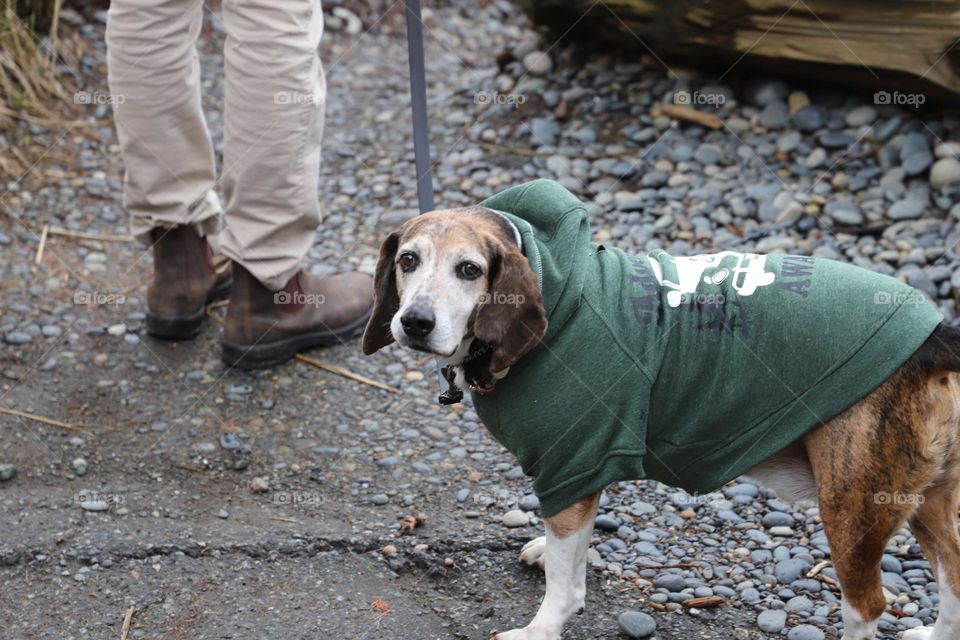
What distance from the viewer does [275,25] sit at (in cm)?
399

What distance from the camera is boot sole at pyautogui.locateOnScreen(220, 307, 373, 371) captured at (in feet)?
14.9

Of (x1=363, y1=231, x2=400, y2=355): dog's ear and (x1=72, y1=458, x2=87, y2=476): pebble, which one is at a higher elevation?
(x1=363, y1=231, x2=400, y2=355): dog's ear

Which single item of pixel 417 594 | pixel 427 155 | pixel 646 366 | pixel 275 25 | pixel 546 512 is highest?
pixel 275 25

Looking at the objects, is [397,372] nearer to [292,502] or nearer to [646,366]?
[292,502]

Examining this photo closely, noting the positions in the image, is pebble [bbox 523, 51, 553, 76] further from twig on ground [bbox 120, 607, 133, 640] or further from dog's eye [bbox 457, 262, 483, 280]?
twig on ground [bbox 120, 607, 133, 640]

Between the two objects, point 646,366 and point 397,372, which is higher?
point 646,366

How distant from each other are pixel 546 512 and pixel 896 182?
312cm

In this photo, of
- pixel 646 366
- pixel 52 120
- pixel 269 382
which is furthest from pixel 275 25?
pixel 52 120

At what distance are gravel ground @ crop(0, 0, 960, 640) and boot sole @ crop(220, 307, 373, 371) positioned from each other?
6 centimetres

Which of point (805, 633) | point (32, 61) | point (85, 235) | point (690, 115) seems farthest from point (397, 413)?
point (32, 61)

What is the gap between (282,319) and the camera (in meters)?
4.56

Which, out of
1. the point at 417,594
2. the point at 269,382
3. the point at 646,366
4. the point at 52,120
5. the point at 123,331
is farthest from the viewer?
the point at 52,120

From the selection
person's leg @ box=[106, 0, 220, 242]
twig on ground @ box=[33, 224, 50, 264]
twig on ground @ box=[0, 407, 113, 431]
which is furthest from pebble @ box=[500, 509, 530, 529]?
twig on ground @ box=[33, 224, 50, 264]

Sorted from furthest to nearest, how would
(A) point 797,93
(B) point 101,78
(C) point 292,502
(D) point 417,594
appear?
(B) point 101,78 → (A) point 797,93 → (C) point 292,502 → (D) point 417,594
